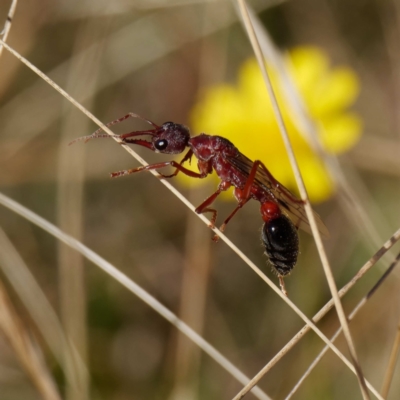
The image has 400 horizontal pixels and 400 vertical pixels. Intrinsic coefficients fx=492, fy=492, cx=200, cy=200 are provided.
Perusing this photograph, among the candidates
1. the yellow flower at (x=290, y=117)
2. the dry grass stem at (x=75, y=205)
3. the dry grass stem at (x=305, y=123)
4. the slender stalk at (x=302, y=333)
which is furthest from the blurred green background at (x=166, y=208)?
the slender stalk at (x=302, y=333)

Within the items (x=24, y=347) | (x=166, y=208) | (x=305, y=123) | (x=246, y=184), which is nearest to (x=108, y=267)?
(x=24, y=347)

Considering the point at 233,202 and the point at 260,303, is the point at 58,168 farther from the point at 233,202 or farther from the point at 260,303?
the point at 260,303

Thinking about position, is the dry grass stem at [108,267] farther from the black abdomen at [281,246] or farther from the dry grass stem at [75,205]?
the dry grass stem at [75,205]

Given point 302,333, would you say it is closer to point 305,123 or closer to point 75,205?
point 305,123

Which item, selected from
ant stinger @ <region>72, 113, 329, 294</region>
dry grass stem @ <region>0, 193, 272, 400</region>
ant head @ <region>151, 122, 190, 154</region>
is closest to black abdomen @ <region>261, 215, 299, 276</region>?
ant stinger @ <region>72, 113, 329, 294</region>

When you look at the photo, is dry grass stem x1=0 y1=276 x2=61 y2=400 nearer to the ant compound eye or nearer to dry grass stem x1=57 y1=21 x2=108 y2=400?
dry grass stem x1=57 y1=21 x2=108 y2=400

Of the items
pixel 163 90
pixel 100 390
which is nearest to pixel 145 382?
pixel 100 390
